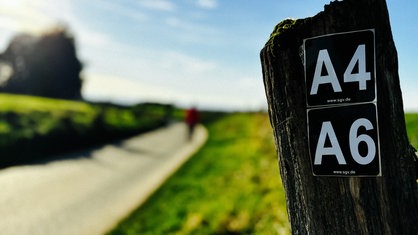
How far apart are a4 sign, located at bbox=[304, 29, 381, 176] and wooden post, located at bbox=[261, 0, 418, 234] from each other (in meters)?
0.03

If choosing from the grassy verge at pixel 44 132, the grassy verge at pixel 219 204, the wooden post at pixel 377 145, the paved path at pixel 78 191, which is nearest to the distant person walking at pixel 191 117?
the grassy verge at pixel 44 132

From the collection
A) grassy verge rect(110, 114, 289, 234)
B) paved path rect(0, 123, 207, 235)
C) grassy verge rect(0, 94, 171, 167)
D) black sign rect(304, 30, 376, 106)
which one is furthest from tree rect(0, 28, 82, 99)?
black sign rect(304, 30, 376, 106)

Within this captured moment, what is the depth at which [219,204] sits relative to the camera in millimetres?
8117

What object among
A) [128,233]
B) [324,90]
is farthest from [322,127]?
[128,233]

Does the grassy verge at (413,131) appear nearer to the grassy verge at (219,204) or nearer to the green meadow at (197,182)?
the green meadow at (197,182)

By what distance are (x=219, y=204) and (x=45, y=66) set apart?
183 feet

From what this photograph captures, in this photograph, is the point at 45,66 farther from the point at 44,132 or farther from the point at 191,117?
the point at 44,132

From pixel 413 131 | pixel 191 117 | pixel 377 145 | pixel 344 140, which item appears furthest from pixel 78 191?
pixel 191 117

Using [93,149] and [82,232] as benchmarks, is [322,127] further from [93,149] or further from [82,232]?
[93,149]

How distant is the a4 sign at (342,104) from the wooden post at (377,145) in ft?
0.09

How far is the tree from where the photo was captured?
5641 centimetres

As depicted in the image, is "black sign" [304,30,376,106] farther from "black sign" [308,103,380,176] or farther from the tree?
the tree

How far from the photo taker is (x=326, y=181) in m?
2.00

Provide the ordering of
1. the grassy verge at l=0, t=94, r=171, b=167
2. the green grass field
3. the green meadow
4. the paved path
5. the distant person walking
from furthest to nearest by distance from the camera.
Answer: the distant person walking, the grassy verge at l=0, t=94, r=171, b=167, the paved path, the green meadow, the green grass field
